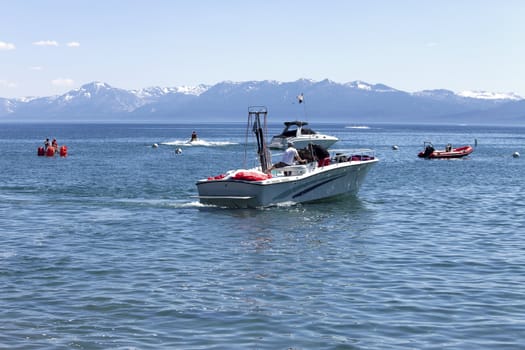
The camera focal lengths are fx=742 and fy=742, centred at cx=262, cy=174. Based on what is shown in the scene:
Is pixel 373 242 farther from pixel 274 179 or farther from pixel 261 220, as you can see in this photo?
pixel 274 179

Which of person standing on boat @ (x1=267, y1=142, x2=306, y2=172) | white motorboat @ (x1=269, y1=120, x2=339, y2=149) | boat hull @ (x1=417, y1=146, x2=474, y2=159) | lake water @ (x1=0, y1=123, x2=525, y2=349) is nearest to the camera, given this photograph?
lake water @ (x1=0, y1=123, x2=525, y2=349)

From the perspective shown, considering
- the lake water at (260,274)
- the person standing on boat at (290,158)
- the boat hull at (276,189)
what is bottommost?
the lake water at (260,274)

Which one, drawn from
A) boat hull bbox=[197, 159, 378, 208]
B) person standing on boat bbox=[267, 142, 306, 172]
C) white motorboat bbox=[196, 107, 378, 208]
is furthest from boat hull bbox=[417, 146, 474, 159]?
person standing on boat bbox=[267, 142, 306, 172]

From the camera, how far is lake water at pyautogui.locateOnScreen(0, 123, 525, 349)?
1366 cm

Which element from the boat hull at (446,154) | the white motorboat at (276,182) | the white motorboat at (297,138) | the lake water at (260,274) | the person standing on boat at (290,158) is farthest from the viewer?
the white motorboat at (297,138)

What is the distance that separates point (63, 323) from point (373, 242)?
11841 millimetres

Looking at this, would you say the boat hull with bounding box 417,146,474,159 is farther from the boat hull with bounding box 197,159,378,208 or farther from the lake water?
the boat hull with bounding box 197,159,378,208

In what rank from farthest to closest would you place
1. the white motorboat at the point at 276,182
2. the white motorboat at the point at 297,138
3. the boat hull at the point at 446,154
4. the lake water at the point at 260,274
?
the white motorboat at the point at 297,138
the boat hull at the point at 446,154
the white motorboat at the point at 276,182
the lake water at the point at 260,274

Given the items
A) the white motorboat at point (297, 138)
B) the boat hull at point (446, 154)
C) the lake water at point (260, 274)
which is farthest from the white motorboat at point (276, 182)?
the boat hull at point (446, 154)

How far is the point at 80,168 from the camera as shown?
5891 centimetres

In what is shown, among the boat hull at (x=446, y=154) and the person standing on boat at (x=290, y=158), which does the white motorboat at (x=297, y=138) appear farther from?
the person standing on boat at (x=290, y=158)

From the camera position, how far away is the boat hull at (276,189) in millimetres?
29672

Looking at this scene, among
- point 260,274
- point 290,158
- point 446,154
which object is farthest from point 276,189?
point 446,154

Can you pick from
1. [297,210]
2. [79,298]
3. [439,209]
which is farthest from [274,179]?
[79,298]
